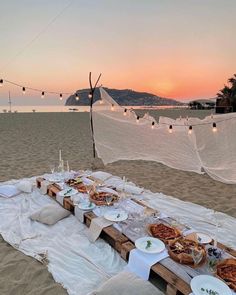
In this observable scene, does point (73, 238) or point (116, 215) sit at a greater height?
point (116, 215)

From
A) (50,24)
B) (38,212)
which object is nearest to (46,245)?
(38,212)

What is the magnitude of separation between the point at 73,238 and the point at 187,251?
1.43 meters

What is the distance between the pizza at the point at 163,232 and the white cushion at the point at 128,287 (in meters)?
0.57

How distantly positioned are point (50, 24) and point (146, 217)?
4812 millimetres

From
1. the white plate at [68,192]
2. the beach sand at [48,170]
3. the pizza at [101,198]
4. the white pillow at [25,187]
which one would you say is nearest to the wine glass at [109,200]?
the pizza at [101,198]

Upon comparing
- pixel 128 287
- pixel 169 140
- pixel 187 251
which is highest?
pixel 169 140

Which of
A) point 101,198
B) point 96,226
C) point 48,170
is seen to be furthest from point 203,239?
point 48,170

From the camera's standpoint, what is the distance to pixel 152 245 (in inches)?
95.5

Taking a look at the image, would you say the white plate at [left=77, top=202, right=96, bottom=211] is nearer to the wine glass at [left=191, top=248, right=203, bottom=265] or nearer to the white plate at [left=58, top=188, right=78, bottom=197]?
the white plate at [left=58, top=188, right=78, bottom=197]

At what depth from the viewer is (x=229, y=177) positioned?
15.2 feet

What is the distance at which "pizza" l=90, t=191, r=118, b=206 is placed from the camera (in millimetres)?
3426

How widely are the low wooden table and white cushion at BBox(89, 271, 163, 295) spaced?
0.43 ft

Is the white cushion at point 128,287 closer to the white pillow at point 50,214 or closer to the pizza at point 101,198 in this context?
the pizza at point 101,198

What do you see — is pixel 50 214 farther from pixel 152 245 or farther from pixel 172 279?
pixel 172 279
